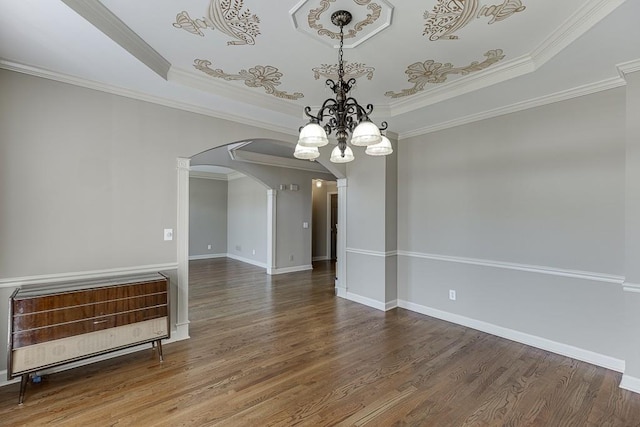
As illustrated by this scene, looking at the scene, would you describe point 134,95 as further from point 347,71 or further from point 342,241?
point 342,241

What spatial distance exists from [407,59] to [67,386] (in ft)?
12.7

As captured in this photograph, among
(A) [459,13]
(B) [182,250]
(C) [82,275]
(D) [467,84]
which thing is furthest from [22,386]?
(D) [467,84]

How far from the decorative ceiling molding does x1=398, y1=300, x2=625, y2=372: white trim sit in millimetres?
4132

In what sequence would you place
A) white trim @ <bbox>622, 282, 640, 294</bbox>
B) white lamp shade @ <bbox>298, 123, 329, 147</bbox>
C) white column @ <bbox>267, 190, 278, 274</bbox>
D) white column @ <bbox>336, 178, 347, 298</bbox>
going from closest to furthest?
white lamp shade @ <bbox>298, 123, 329, 147</bbox> < white trim @ <bbox>622, 282, 640, 294</bbox> < white column @ <bbox>336, 178, 347, 298</bbox> < white column @ <bbox>267, 190, 278, 274</bbox>

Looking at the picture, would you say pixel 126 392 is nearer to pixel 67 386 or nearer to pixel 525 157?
pixel 67 386

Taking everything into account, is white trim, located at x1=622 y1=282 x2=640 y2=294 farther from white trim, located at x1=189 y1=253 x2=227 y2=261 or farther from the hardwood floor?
white trim, located at x1=189 y1=253 x2=227 y2=261

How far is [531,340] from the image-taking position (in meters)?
3.12

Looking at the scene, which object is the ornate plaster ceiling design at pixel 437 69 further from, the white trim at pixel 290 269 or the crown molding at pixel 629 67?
the white trim at pixel 290 269

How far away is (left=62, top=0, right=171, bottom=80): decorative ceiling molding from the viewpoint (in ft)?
5.89

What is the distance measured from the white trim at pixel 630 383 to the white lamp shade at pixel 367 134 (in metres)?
2.78

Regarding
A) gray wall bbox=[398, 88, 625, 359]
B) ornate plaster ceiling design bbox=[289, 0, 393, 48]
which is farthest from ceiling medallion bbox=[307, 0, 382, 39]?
gray wall bbox=[398, 88, 625, 359]

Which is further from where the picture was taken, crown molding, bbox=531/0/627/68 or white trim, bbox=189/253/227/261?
white trim, bbox=189/253/227/261

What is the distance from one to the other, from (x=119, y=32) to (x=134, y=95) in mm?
987

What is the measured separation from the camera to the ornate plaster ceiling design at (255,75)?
271cm
